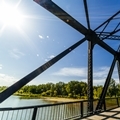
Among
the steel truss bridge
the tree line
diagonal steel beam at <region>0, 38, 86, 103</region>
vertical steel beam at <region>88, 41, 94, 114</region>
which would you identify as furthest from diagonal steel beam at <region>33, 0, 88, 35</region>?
the tree line

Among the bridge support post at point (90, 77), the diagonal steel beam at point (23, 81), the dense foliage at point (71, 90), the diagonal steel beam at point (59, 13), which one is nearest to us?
the diagonal steel beam at point (23, 81)

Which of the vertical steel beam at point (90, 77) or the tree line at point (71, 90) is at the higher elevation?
the tree line at point (71, 90)

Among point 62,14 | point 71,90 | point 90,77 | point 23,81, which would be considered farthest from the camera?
point 71,90

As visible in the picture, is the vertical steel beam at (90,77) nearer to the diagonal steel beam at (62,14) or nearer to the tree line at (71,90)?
the diagonal steel beam at (62,14)

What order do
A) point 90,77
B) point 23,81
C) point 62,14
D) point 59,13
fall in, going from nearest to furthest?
point 23,81 → point 59,13 → point 62,14 → point 90,77

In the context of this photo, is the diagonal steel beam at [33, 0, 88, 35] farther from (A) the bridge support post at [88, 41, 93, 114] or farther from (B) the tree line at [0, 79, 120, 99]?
(B) the tree line at [0, 79, 120, 99]

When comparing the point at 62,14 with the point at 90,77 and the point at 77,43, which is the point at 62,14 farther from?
the point at 90,77

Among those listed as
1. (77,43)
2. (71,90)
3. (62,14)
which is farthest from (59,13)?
(71,90)

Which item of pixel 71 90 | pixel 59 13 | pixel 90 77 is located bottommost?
pixel 90 77

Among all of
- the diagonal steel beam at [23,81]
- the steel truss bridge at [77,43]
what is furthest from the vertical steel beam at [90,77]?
the diagonal steel beam at [23,81]

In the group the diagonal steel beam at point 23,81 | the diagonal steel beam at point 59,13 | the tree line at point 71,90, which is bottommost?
the diagonal steel beam at point 23,81

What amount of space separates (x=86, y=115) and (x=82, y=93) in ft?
249

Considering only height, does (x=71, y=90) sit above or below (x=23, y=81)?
above

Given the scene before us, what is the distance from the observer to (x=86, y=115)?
7000mm
